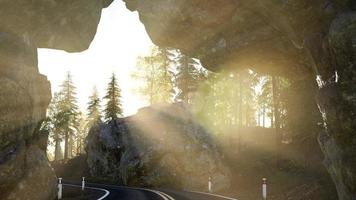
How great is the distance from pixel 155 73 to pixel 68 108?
20818 mm

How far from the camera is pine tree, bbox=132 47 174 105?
5278 cm

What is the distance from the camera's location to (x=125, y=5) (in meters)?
25.3

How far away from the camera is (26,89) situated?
53.7 feet

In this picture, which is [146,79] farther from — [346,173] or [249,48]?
[346,173]

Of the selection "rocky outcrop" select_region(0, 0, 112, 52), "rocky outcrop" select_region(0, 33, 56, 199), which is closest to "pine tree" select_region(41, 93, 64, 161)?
"rocky outcrop" select_region(0, 0, 112, 52)

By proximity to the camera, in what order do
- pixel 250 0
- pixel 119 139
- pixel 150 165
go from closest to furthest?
pixel 250 0
pixel 150 165
pixel 119 139

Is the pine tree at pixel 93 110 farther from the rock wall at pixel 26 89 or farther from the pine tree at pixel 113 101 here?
the rock wall at pixel 26 89

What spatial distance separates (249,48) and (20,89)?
11.6 meters

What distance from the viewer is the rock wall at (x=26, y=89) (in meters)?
14.7

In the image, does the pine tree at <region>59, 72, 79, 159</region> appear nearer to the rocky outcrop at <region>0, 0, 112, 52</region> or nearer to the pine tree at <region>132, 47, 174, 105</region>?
the pine tree at <region>132, 47, 174, 105</region>

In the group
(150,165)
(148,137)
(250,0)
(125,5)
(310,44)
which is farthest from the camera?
(148,137)

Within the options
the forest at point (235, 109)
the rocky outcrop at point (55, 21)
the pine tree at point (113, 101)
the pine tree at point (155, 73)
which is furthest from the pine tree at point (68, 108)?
the rocky outcrop at point (55, 21)

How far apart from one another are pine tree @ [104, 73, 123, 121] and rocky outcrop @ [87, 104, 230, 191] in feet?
56.6

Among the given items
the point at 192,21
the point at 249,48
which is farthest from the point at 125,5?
the point at 249,48
